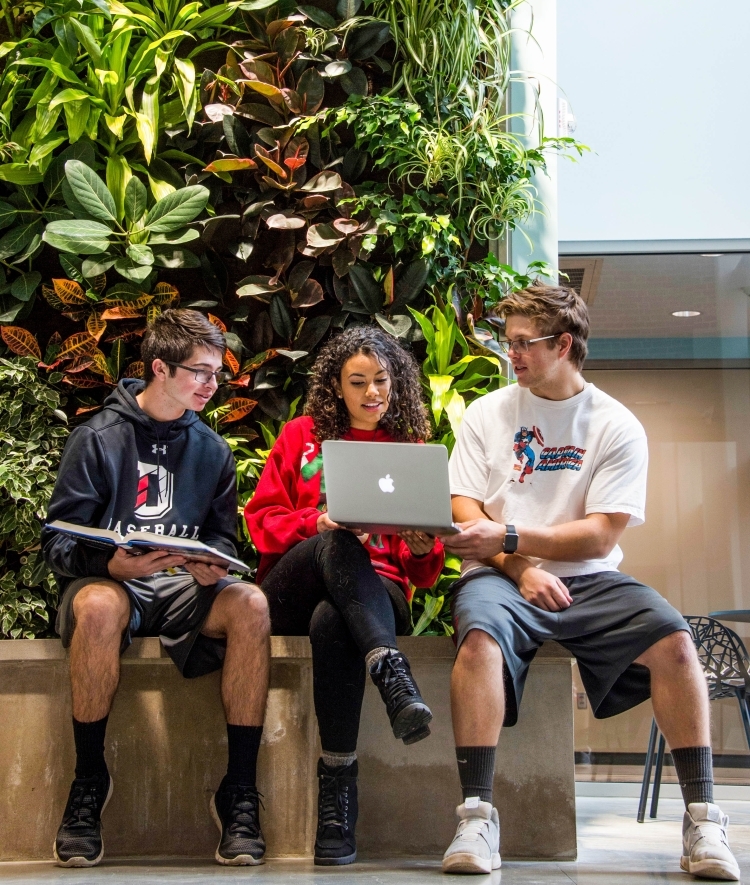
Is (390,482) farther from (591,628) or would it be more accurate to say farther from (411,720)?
(591,628)

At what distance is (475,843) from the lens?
70.9 inches

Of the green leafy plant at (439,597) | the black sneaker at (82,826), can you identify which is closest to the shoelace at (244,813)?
the black sneaker at (82,826)

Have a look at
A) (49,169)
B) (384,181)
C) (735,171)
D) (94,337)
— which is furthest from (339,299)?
(735,171)

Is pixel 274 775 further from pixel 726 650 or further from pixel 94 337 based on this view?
pixel 726 650

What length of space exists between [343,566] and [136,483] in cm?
60

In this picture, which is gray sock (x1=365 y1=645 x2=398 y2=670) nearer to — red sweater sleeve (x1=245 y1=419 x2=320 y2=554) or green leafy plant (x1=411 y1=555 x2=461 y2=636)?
red sweater sleeve (x1=245 y1=419 x2=320 y2=554)

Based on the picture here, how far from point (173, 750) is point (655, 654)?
1.11 meters

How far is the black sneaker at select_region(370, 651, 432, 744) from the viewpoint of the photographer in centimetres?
183

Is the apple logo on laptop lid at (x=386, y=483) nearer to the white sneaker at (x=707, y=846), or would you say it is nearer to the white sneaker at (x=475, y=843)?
the white sneaker at (x=475, y=843)

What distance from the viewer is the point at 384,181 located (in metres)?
3.21

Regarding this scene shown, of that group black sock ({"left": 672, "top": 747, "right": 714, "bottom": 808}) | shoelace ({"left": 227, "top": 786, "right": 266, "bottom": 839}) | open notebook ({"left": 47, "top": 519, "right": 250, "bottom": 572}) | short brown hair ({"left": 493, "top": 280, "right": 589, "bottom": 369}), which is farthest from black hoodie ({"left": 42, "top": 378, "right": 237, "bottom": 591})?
black sock ({"left": 672, "top": 747, "right": 714, "bottom": 808})

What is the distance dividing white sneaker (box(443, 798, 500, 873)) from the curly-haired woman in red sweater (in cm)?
17

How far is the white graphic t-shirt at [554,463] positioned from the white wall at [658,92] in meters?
1.76

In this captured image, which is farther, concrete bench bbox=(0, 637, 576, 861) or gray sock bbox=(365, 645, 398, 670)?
concrete bench bbox=(0, 637, 576, 861)
